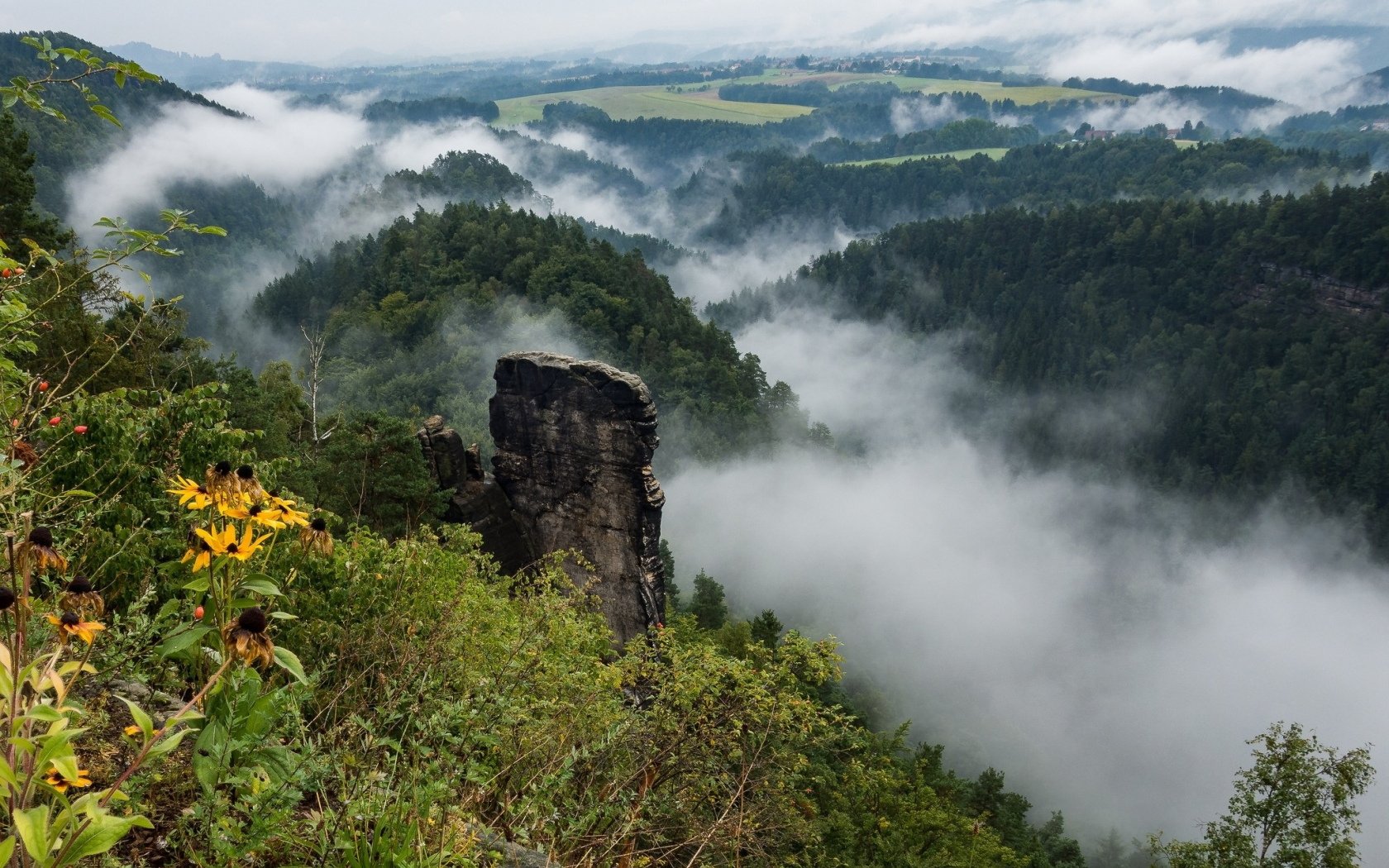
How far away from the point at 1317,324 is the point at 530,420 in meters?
123

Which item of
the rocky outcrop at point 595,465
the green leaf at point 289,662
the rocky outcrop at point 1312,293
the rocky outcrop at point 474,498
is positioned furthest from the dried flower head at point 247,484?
the rocky outcrop at point 1312,293

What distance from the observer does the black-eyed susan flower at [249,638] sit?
3564mm

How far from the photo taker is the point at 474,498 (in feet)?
94.6

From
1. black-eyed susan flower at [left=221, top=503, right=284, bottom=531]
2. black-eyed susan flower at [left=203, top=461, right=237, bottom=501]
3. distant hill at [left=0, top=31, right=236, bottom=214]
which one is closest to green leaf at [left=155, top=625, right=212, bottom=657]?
black-eyed susan flower at [left=221, top=503, right=284, bottom=531]

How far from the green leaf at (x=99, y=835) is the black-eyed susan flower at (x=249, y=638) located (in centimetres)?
86

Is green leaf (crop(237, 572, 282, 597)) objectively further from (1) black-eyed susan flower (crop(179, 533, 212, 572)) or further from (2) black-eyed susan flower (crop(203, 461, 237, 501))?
(2) black-eyed susan flower (crop(203, 461, 237, 501))

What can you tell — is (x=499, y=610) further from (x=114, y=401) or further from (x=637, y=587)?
(x=637, y=587)

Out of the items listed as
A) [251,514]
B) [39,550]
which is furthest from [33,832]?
[251,514]

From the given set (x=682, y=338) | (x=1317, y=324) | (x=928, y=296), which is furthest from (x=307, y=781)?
(x=928, y=296)

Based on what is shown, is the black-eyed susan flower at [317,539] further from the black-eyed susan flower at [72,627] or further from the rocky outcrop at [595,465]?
the rocky outcrop at [595,465]

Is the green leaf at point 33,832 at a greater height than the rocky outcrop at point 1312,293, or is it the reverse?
the green leaf at point 33,832

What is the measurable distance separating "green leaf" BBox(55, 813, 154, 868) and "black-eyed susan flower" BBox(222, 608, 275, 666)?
0.86 m

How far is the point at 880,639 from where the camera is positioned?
85.2 m

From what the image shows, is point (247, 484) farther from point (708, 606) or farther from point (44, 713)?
point (708, 606)
